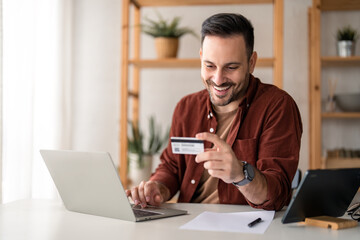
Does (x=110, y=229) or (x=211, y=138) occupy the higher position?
(x=211, y=138)

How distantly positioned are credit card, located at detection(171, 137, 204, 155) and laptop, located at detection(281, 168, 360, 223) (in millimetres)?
281

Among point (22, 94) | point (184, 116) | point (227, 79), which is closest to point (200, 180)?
point (184, 116)

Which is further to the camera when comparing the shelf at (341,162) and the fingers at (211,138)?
the shelf at (341,162)

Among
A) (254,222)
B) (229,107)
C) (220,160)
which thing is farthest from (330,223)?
(229,107)

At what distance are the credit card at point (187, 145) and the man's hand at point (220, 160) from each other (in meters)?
0.02

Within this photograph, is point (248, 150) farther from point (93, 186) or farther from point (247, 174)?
point (93, 186)

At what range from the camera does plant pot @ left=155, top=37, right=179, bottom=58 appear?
3057mm

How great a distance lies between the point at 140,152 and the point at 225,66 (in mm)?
1552

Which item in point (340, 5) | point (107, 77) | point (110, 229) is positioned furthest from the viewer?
point (107, 77)

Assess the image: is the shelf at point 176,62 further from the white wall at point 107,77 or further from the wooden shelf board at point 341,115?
the wooden shelf board at point 341,115

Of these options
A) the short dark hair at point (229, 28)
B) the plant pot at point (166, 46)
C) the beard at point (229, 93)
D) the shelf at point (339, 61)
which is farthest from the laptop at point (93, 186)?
the shelf at point (339, 61)

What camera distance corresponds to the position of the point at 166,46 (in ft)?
10.0

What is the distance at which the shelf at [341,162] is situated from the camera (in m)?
3.09

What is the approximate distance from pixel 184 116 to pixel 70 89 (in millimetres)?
1570
